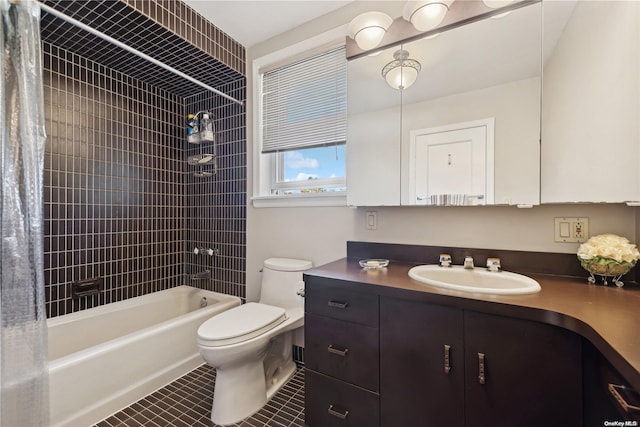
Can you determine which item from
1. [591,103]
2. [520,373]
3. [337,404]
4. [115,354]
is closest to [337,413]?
[337,404]

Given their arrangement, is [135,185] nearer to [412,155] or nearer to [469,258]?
[412,155]

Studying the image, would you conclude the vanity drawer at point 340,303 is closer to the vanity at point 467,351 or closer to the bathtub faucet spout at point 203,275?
the vanity at point 467,351

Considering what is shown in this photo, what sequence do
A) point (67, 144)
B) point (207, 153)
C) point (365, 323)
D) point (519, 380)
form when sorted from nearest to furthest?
1. point (519, 380)
2. point (365, 323)
3. point (67, 144)
4. point (207, 153)

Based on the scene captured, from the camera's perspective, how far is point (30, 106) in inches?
43.5

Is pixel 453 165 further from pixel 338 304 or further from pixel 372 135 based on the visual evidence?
pixel 338 304

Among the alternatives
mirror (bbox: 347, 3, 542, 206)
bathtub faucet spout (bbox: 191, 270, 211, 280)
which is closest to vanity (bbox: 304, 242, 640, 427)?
mirror (bbox: 347, 3, 542, 206)

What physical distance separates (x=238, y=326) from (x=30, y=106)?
1.30m

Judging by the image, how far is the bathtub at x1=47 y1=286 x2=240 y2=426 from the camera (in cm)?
129

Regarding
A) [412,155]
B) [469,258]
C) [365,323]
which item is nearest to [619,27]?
[412,155]

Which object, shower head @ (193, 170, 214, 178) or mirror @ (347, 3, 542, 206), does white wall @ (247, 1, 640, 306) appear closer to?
mirror @ (347, 3, 542, 206)

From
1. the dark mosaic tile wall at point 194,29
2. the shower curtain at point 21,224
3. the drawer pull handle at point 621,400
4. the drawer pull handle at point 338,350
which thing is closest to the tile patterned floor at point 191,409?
the shower curtain at point 21,224

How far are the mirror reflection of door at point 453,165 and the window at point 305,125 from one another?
52 centimetres

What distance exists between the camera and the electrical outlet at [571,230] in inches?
44.8

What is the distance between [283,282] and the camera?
6.00 feet
